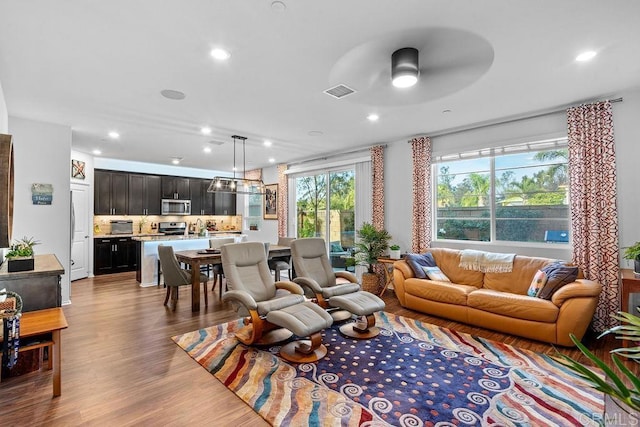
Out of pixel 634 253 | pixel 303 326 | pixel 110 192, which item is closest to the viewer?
Result: pixel 303 326

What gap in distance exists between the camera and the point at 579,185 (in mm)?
3873

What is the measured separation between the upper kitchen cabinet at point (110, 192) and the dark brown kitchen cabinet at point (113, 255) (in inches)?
Answer: 28.0

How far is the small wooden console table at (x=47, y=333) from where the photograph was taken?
2.45 m

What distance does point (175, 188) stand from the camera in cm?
891

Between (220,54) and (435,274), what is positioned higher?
(220,54)

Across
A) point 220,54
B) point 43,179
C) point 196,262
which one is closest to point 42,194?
point 43,179

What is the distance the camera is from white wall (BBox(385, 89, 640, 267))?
3.65 meters

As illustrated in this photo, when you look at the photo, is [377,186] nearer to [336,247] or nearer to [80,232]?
[336,247]

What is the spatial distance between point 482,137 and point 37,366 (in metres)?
5.87

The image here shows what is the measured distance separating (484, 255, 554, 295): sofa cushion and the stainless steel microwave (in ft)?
24.9

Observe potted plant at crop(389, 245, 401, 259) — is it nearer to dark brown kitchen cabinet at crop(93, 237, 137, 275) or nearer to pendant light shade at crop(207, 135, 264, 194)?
pendant light shade at crop(207, 135, 264, 194)

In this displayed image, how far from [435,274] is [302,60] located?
3.43m

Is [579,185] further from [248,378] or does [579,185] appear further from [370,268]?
[248,378]

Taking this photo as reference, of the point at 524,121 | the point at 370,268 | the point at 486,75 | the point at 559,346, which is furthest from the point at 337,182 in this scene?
the point at 559,346
